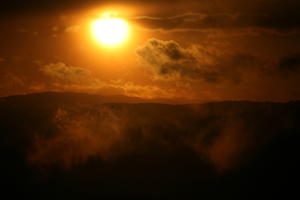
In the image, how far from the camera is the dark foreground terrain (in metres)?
112

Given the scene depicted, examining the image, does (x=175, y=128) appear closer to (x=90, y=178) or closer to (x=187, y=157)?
(x=187, y=157)

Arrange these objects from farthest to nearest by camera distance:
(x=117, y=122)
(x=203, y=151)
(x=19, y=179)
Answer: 1. (x=117, y=122)
2. (x=203, y=151)
3. (x=19, y=179)

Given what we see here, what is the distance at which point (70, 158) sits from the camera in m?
134

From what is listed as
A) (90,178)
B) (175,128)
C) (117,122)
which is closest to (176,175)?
(90,178)

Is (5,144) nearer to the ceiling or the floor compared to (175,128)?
nearer to the floor

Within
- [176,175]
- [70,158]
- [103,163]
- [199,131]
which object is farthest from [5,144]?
[199,131]

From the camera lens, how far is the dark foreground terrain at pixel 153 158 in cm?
11175

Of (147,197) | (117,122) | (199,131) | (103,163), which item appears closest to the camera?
(147,197)

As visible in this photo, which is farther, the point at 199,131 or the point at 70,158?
the point at 199,131

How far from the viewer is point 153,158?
13538cm

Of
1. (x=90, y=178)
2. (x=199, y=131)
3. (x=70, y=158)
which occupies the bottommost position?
(x=90, y=178)

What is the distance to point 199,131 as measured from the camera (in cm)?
16962

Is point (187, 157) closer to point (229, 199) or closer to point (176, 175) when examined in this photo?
point (176, 175)

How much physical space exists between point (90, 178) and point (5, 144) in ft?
133
